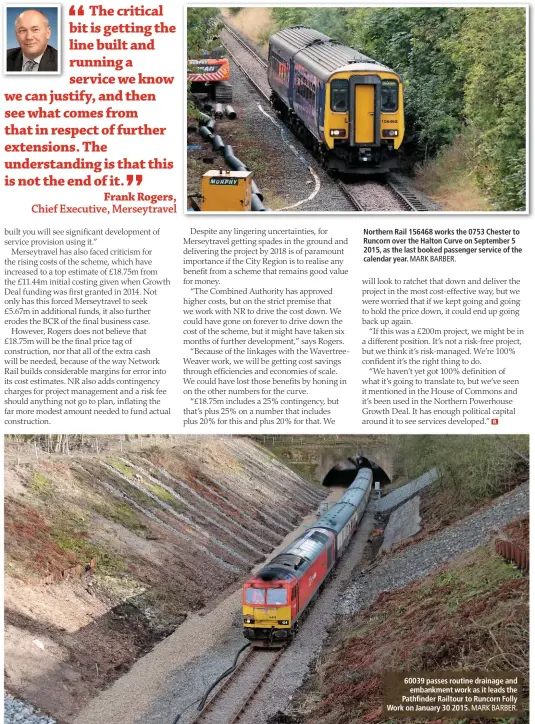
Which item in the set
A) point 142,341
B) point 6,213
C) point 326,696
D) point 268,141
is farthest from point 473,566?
point 268,141

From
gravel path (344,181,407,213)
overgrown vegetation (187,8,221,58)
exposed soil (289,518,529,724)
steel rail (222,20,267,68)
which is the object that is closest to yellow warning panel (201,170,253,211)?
overgrown vegetation (187,8,221,58)

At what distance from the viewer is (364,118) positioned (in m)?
26.5

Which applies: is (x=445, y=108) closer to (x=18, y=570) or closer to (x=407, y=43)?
(x=407, y=43)

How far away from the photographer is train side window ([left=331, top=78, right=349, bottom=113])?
2673 centimetres

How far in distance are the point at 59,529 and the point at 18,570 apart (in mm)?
3053

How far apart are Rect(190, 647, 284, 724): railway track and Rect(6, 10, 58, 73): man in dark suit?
39.4ft

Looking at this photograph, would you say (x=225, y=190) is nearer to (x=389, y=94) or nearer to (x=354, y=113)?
(x=389, y=94)

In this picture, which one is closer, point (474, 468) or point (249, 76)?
point (474, 468)

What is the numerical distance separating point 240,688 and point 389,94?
1607 cm

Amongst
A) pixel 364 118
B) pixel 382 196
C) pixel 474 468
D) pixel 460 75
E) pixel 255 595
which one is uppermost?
pixel 460 75

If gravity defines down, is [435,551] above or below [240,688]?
below

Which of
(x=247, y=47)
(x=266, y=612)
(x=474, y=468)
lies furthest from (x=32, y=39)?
(x=247, y=47)

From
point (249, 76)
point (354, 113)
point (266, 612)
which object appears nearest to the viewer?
point (266, 612)

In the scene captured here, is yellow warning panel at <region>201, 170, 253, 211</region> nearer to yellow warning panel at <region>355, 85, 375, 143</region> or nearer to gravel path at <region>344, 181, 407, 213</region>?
gravel path at <region>344, 181, 407, 213</region>
